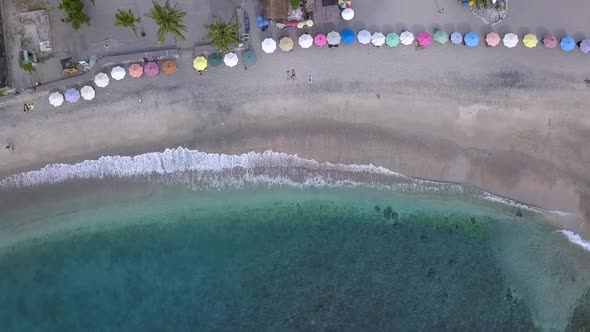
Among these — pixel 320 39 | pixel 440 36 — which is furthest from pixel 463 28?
pixel 320 39

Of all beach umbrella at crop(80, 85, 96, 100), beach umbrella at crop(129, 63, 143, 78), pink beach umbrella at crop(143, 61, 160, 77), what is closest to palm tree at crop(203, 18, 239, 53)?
pink beach umbrella at crop(143, 61, 160, 77)

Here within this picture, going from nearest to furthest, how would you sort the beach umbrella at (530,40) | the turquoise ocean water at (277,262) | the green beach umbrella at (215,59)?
the green beach umbrella at (215,59), the beach umbrella at (530,40), the turquoise ocean water at (277,262)

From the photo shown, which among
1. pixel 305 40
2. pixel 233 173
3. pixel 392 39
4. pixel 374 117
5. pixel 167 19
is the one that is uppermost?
pixel 167 19

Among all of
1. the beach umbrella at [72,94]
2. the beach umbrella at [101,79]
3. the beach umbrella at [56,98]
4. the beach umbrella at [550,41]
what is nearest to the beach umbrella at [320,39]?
the beach umbrella at [101,79]

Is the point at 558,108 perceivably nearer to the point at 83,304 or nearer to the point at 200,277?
the point at 200,277

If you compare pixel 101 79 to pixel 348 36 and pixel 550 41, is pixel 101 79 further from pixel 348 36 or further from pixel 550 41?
pixel 550 41

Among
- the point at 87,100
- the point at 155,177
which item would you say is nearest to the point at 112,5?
the point at 87,100

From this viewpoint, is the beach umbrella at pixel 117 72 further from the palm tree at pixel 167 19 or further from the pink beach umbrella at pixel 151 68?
the palm tree at pixel 167 19
